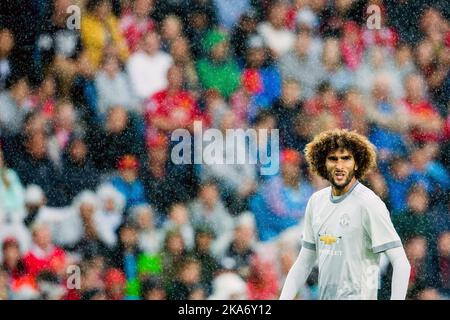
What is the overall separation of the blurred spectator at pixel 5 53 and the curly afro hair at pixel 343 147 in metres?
1.62

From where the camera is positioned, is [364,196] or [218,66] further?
[218,66]

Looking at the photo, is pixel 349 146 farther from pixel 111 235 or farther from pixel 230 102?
pixel 111 235

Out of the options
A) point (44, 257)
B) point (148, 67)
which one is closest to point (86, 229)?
point (44, 257)

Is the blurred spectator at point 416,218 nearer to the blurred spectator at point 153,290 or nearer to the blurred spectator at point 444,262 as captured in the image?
the blurred spectator at point 444,262

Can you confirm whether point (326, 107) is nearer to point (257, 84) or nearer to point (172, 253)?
point (257, 84)

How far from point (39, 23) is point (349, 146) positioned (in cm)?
171

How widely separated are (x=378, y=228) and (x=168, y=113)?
1349mm

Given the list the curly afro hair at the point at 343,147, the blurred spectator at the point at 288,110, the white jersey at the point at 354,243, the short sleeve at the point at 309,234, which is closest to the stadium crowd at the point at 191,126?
the blurred spectator at the point at 288,110

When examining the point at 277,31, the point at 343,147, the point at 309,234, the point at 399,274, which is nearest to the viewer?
the point at 399,274

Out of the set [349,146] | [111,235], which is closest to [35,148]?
[111,235]

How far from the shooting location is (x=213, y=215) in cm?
412
